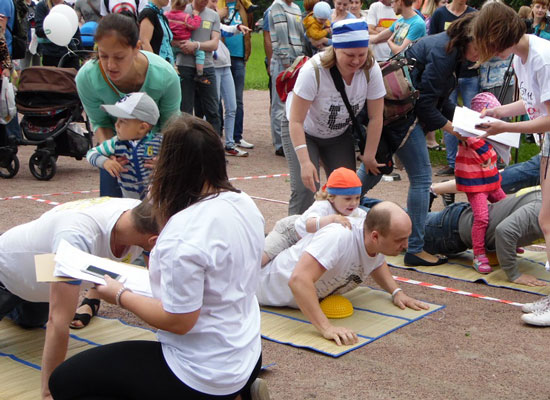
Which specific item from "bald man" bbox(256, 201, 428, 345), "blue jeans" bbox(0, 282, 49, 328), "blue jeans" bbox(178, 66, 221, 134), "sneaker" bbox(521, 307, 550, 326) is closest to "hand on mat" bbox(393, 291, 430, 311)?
"bald man" bbox(256, 201, 428, 345)

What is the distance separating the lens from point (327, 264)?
3963 mm

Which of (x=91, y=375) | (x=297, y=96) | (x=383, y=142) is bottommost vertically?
(x=91, y=375)

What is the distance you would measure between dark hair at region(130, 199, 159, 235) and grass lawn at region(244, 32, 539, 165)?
6.76m

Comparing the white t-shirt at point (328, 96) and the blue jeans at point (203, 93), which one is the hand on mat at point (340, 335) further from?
the blue jeans at point (203, 93)

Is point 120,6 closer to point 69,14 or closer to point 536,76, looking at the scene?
point 69,14

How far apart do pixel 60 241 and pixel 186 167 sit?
77 cm

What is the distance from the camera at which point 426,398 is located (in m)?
3.31

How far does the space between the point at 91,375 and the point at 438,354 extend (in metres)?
2.00

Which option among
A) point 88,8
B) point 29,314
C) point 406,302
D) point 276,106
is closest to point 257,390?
point 29,314

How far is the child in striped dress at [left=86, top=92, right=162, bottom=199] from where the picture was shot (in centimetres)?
404

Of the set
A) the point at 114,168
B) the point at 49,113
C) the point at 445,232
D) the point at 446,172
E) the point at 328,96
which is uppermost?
the point at 328,96

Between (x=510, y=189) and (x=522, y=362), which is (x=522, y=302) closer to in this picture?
(x=522, y=362)

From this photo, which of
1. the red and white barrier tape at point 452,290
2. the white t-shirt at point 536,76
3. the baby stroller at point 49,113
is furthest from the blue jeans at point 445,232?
the baby stroller at point 49,113

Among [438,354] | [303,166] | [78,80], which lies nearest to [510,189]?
[303,166]
